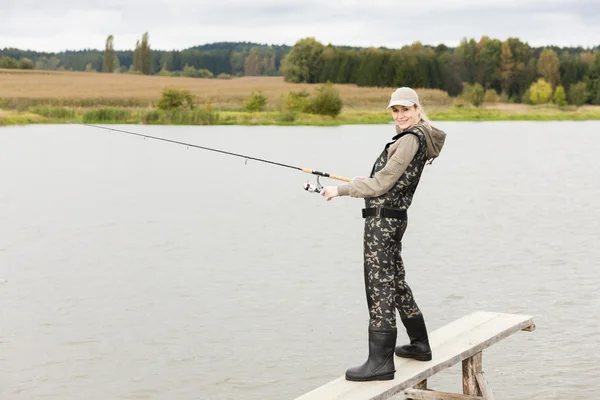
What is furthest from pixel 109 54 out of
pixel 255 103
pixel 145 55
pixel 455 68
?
pixel 255 103

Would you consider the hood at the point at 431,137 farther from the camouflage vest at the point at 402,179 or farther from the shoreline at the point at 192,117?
the shoreline at the point at 192,117

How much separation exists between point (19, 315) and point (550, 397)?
5.55 metres

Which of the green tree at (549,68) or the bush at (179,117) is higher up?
the green tree at (549,68)

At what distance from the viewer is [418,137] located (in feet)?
19.5

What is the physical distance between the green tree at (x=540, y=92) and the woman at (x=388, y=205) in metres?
115

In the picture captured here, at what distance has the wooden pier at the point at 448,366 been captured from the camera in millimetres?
5785

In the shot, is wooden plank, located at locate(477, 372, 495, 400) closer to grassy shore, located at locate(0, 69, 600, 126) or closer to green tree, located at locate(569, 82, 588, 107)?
grassy shore, located at locate(0, 69, 600, 126)

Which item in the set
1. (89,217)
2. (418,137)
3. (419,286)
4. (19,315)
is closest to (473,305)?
(419,286)

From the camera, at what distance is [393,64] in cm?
10788

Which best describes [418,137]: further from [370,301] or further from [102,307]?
[102,307]

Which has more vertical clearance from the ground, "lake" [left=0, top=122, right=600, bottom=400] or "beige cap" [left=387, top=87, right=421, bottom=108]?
"beige cap" [left=387, top=87, right=421, bottom=108]

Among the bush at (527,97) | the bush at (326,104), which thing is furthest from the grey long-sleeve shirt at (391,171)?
the bush at (527,97)

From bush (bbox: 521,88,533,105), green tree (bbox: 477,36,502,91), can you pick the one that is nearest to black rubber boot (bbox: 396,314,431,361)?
bush (bbox: 521,88,533,105)

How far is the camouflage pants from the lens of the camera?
5.97 metres
